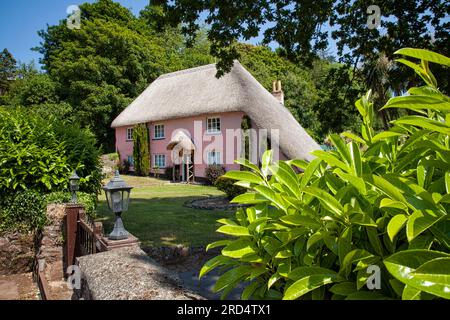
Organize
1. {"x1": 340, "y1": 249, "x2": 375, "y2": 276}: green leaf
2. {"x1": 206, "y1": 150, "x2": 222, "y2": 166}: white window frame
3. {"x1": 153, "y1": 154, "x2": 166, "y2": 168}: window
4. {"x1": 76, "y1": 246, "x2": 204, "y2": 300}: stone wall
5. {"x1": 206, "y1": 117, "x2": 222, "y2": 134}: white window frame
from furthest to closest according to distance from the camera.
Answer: {"x1": 153, "y1": 154, "x2": 166, "y2": 168}: window, {"x1": 206, "y1": 117, "x2": 222, "y2": 134}: white window frame, {"x1": 206, "y1": 150, "x2": 222, "y2": 166}: white window frame, {"x1": 76, "y1": 246, "x2": 204, "y2": 300}: stone wall, {"x1": 340, "y1": 249, "x2": 375, "y2": 276}: green leaf

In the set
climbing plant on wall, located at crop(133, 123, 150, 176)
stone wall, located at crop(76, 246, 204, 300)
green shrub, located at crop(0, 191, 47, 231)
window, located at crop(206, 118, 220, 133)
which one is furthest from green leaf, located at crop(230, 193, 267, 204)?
climbing plant on wall, located at crop(133, 123, 150, 176)

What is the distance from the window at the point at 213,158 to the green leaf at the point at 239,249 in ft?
69.2

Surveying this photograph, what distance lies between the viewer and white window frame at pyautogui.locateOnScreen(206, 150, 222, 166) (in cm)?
2264

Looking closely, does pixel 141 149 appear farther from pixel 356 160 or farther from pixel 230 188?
pixel 356 160

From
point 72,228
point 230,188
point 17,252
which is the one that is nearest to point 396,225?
point 72,228

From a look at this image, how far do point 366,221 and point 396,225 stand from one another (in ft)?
0.49

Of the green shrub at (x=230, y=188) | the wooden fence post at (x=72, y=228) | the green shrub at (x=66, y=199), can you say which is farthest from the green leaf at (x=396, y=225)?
the green shrub at (x=230, y=188)

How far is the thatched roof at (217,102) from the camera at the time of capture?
21.3 meters

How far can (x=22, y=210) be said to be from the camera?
7293 millimetres

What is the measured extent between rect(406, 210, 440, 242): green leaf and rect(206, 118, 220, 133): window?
22.0m

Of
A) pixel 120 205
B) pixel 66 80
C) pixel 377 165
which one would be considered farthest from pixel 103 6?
pixel 377 165

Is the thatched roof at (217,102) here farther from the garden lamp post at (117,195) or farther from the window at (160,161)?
the garden lamp post at (117,195)

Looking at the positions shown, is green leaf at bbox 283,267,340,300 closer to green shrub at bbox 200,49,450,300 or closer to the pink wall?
green shrub at bbox 200,49,450,300
